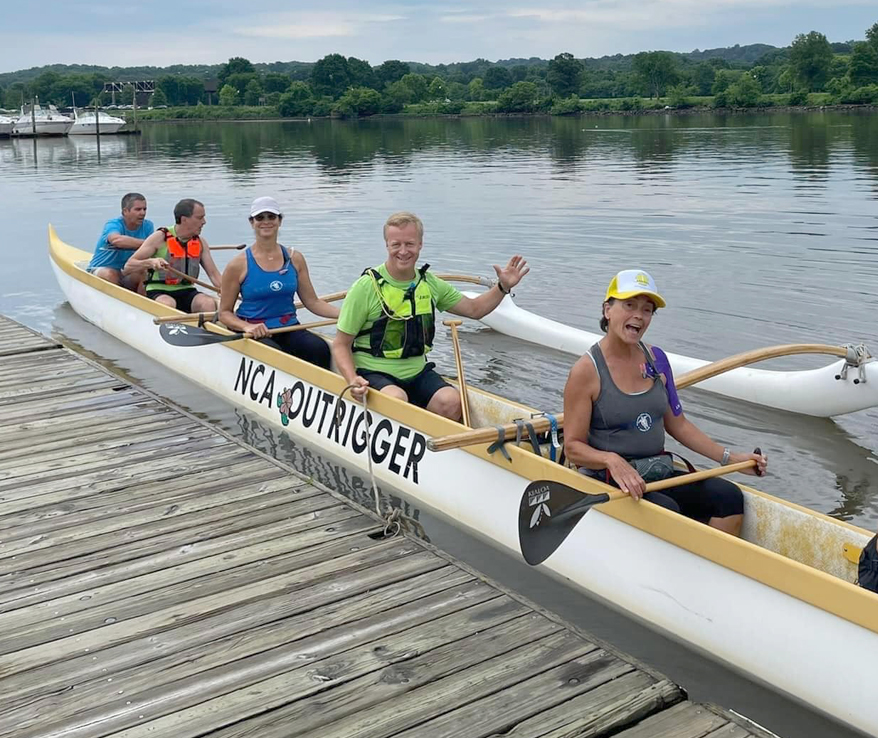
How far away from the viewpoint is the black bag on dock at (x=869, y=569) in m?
3.67

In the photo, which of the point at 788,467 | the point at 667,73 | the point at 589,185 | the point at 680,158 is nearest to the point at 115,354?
the point at 788,467

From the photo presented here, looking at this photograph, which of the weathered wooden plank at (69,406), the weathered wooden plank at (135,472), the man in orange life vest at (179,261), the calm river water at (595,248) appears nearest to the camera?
the weathered wooden plank at (135,472)

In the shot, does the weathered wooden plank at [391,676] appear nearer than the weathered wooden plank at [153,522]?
Yes

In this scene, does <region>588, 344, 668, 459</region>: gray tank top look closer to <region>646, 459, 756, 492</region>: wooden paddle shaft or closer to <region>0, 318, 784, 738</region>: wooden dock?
<region>646, 459, 756, 492</region>: wooden paddle shaft

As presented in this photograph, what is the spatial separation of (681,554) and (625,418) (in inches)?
26.3

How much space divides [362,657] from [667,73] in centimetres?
13407

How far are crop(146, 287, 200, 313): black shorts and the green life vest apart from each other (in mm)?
4397

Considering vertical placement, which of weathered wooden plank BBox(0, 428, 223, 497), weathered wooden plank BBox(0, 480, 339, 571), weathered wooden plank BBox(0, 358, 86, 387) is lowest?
weathered wooden plank BBox(0, 480, 339, 571)

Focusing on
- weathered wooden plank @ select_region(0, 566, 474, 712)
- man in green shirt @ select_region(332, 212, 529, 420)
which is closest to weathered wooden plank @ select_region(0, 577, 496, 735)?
weathered wooden plank @ select_region(0, 566, 474, 712)

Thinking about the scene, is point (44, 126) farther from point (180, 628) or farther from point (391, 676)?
point (391, 676)

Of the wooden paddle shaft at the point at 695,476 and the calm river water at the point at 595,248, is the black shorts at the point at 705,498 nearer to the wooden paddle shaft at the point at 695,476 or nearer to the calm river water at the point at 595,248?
the wooden paddle shaft at the point at 695,476

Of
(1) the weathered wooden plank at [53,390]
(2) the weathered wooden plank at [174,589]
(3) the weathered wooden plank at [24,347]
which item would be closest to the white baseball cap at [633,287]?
(2) the weathered wooden plank at [174,589]

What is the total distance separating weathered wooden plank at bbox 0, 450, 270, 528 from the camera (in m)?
5.59

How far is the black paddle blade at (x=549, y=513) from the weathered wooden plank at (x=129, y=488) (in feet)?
7.49
